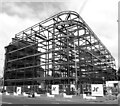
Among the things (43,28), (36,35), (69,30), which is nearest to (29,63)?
(36,35)

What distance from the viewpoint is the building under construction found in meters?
37.2

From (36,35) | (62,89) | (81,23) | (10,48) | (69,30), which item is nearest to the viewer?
(62,89)

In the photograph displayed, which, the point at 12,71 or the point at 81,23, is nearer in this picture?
the point at 81,23

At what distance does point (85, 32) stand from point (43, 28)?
10214 mm

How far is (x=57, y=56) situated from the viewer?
4672cm

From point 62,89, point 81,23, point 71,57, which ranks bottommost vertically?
point 62,89

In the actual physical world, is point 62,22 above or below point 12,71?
above

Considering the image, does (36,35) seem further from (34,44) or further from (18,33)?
(18,33)

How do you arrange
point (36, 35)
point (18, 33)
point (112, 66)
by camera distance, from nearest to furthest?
point (36, 35) < point (18, 33) < point (112, 66)

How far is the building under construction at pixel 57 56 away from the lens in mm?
37250

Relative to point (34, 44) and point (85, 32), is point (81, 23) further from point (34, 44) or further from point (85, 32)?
point (34, 44)

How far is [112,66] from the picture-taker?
227ft

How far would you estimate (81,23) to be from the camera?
37.2m

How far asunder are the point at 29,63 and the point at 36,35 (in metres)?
11.0
